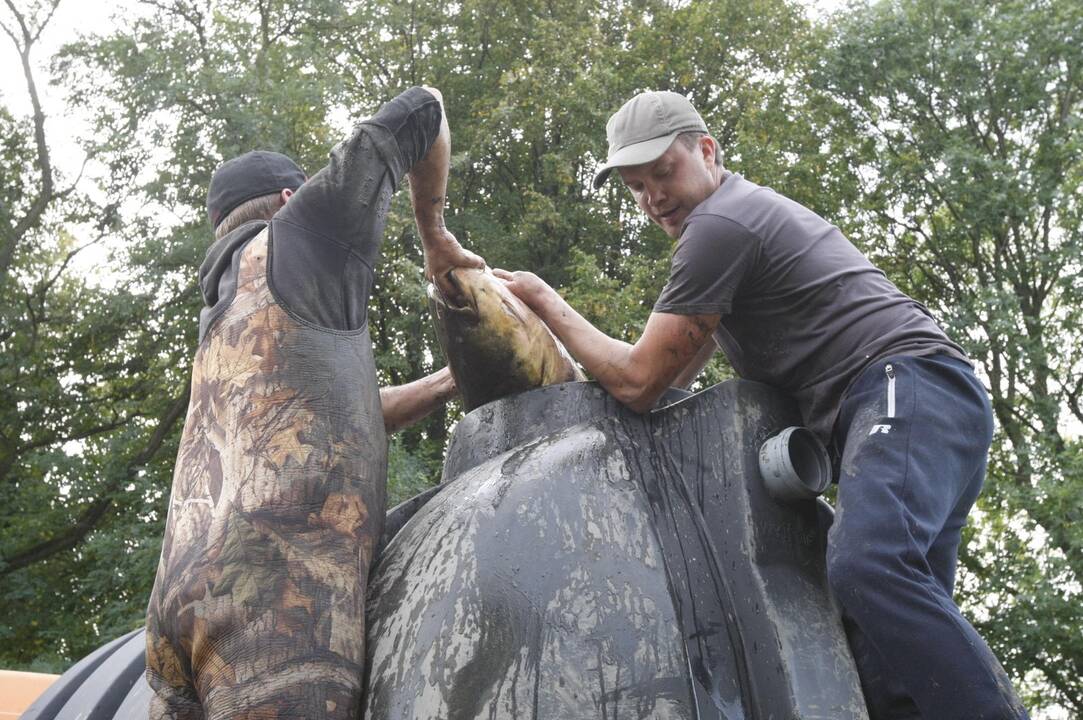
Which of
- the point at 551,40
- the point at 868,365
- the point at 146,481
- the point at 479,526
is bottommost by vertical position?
the point at 479,526

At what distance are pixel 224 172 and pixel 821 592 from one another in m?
1.84

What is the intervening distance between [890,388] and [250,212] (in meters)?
1.64

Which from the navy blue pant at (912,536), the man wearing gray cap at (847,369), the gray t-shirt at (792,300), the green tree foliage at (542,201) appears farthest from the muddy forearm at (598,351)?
the green tree foliage at (542,201)

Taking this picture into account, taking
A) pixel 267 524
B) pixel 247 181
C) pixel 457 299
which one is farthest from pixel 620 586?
pixel 247 181

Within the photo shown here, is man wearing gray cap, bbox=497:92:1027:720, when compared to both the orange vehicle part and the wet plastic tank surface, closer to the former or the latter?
the wet plastic tank surface

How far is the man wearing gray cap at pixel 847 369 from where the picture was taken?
2.56 metres

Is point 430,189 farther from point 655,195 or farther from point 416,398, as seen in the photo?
point 416,398

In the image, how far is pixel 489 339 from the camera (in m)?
3.20

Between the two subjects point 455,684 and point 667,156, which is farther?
point 667,156

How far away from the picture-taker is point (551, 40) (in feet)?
62.6

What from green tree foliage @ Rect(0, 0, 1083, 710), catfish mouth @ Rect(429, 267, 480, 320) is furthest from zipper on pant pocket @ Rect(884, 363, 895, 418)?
green tree foliage @ Rect(0, 0, 1083, 710)

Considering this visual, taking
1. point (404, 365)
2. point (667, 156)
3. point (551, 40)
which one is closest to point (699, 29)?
point (551, 40)

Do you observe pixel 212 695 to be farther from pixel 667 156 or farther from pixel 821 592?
pixel 667 156

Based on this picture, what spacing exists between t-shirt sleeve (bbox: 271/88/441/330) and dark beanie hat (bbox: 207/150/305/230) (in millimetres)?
369
